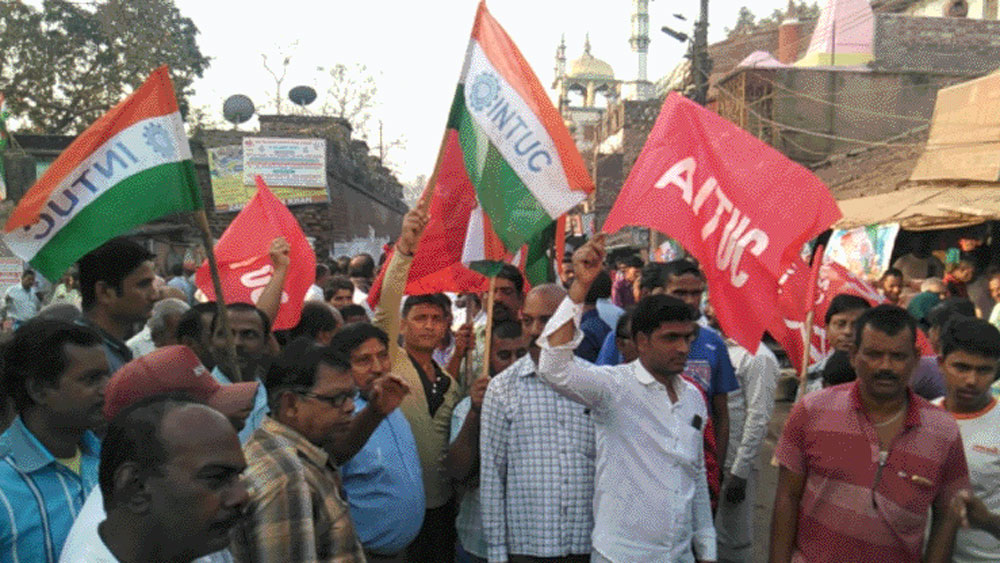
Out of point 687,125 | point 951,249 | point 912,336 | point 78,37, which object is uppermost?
point 78,37

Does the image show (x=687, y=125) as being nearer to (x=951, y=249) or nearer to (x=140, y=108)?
(x=140, y=108)

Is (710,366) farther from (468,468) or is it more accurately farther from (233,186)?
(233,186)

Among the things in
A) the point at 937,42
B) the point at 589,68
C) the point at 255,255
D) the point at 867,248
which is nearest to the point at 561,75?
the point at 589,68

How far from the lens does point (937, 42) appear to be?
27.2 meters

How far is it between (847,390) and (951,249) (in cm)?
1151

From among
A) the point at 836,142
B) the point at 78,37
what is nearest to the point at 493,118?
the point at 836,142

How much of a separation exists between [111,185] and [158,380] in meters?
1.85

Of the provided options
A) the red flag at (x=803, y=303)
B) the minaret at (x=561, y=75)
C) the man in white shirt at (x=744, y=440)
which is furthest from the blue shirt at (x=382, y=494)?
the minaret at (x=561, y=75)

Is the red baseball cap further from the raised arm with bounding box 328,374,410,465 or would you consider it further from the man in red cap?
the raised arm with bounding box 328,374,410,465

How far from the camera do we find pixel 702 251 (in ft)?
13.9

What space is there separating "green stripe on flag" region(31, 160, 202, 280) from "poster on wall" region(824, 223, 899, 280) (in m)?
10.7

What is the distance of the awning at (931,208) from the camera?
1141cm

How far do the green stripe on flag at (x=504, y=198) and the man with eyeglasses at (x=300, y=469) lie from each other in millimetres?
1393

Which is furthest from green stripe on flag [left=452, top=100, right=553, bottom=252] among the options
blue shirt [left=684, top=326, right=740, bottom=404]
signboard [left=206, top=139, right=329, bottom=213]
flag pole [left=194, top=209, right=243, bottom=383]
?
signboard [left=206, top=139, right=329, bottom=213]
